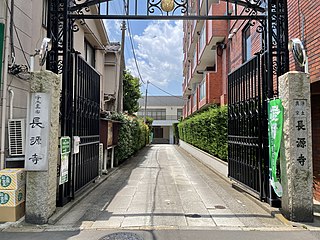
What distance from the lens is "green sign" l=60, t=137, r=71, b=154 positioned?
585 cm

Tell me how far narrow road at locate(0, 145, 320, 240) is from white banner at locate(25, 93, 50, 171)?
114 centimetres

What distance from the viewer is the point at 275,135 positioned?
18.2ft

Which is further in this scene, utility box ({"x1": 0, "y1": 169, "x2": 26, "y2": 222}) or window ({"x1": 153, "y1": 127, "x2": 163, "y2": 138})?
window ({"x1": 153, "y1": 127, "x2": 163, "y2": 138})

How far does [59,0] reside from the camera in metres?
6.45

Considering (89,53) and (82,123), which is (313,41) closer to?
(82,123)

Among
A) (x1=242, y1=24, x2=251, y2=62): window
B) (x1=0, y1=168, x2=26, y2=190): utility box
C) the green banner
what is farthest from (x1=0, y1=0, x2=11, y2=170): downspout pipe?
(x1=242, y1=24, x2=251, y2=62): window

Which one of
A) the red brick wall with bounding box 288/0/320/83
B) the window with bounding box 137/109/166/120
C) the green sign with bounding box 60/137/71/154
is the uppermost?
the window with bounding box 137/109/166/120

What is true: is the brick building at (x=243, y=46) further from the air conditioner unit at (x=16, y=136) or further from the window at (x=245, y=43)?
the air conditioner unit at (x=16, y=136)

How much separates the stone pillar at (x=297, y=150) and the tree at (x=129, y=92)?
2234cm

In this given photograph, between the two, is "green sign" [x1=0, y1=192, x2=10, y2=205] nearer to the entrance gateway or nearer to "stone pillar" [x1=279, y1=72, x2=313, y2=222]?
the entrance gateway

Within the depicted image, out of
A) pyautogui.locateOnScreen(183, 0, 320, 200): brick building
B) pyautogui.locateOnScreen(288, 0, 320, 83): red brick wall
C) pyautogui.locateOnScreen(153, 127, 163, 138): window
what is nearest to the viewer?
pyautogui.locateOnScreen(288, 0, 320, 83): red brick wall

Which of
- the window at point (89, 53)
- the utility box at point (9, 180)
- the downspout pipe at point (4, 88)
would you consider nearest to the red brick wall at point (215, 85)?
the window at point (89, 53)

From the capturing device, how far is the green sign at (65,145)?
19.2ft

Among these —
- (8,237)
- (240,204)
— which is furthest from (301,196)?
(8,237)
